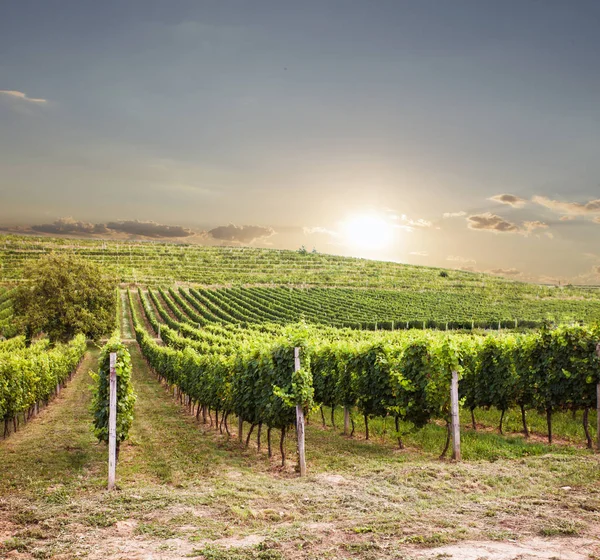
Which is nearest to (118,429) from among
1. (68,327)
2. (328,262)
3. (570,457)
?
(570,457)

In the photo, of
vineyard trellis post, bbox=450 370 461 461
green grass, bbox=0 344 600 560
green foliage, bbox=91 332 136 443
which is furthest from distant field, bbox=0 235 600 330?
green foliage, bbox=91 332 136 443

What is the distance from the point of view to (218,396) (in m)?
16.2

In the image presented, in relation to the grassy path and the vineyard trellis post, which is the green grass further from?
the vineyard trellis post

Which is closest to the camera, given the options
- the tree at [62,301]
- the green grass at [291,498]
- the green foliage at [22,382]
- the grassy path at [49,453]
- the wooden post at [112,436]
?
the green grass at [291,498]

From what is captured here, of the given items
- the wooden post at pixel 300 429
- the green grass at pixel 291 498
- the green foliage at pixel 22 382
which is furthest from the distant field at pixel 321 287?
the green foliage at pixel 22 382

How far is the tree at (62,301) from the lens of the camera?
4769cm

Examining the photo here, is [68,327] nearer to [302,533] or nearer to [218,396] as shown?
[218,396]

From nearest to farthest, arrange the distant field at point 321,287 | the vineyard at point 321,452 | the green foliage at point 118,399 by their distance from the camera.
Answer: the vineyard at point 321,452 → the green foliage at point 118,399 → the distant field at point 321,287

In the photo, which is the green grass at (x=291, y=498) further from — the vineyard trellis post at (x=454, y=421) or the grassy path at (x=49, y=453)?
the vineyard trellis post at (x=454, y=421)

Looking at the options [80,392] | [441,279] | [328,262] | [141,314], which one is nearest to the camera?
[80,392]

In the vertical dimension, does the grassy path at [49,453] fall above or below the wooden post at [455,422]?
below

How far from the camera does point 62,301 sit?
48344 millimetres

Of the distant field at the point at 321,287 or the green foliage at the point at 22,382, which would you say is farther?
the distant field at the point at 321,287

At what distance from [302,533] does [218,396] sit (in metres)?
10.5
